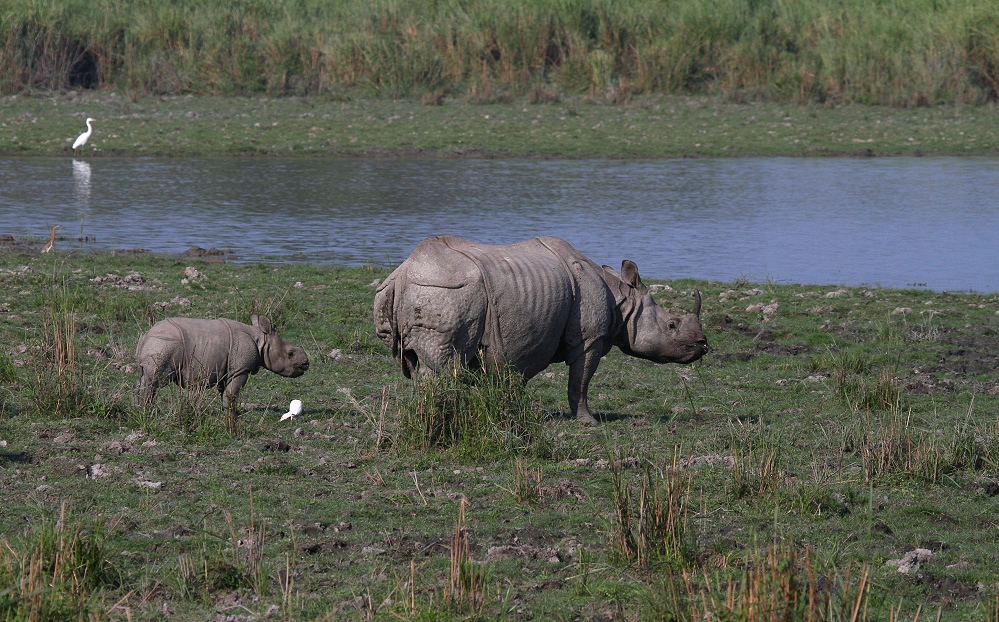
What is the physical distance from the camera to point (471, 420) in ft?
23.8

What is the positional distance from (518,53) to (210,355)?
2217 cm

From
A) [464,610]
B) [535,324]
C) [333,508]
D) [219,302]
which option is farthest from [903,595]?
[219,302]

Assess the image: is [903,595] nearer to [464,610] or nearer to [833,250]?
[464,610]

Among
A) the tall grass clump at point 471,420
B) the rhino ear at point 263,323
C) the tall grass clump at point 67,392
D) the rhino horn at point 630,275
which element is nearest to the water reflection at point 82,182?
the rhino ear at point 263,323

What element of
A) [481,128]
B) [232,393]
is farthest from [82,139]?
[232,393]

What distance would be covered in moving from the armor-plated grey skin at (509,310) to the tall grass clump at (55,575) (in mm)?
2667

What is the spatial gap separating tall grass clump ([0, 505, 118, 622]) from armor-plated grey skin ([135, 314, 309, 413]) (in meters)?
2.46

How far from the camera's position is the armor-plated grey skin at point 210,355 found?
313 inches

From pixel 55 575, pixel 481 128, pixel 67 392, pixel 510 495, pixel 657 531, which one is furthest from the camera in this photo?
pixel 481 128

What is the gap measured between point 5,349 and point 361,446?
350 centimetres

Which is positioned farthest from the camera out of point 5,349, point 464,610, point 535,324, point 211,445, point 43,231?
point 43,231

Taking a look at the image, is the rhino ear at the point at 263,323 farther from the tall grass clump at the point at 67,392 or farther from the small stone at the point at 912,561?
the small stone at the point at 912,561

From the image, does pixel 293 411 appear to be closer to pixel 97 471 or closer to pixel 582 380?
pixel 97 471

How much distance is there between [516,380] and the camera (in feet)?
24.5
